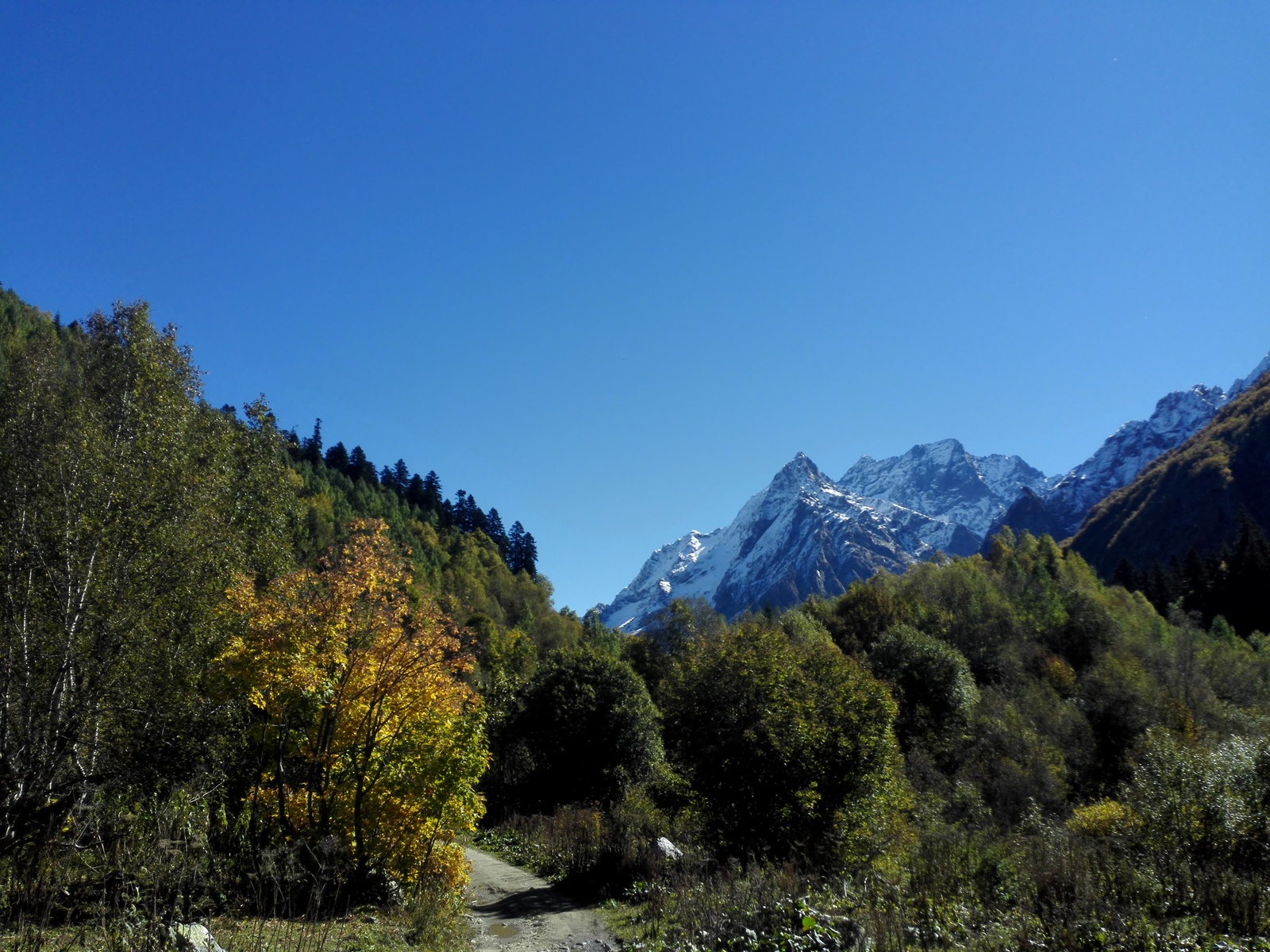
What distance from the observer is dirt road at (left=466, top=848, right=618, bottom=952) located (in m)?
12.2

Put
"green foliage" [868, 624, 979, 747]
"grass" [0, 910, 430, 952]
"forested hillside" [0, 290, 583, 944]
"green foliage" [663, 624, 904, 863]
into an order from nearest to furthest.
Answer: "grass" [0, 910, 430, 952], "forested hillside" [0, 290, 583, 944], "green foliage" [663, 624, 904, 863], "green foliage" [868, 624, 979, 747]

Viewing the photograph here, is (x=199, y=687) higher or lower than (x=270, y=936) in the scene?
higher

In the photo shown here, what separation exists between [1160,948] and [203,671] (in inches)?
541

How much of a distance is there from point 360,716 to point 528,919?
5865 mm

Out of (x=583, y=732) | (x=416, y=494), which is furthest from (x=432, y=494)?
(x=583, y=732)

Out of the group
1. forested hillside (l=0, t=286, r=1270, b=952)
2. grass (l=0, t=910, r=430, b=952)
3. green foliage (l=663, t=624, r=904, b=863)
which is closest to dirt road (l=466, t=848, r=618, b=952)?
forested hillside (l=0, t=286, r=1270, b=952)

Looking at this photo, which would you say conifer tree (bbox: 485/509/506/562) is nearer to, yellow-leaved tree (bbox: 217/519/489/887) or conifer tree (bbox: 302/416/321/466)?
conifer tree (bbox: 302/416/321/466)

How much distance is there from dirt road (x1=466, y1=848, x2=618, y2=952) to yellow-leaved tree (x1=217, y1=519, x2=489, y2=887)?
59.5 inches

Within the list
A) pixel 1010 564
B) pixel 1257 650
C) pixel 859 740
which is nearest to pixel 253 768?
pixel 859 740

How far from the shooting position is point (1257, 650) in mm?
57125

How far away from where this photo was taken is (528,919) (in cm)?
1421

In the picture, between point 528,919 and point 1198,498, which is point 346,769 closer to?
point 528,919

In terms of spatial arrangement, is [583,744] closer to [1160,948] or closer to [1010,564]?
[1160,948]

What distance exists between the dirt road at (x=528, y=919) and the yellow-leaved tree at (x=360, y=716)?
1.51 metres
